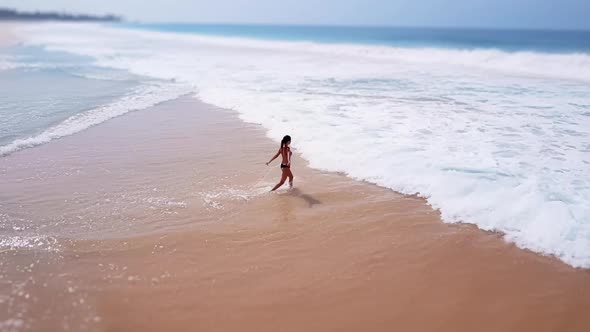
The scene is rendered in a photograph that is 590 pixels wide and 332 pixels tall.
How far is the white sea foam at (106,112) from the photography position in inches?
350

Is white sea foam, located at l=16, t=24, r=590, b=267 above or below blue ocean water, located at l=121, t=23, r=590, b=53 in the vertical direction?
below

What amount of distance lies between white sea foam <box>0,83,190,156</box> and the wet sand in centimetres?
160

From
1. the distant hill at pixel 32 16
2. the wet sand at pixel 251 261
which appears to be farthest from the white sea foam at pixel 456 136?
the distant hill at pixel 32 16

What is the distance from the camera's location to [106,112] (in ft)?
39.2

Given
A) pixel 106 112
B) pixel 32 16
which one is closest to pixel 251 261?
pixel 106 112

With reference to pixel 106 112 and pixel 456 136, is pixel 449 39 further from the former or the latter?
pixel 106 112

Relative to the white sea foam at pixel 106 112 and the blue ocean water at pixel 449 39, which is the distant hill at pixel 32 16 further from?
the white sea foam at pixel 106 112

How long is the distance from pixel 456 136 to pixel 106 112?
350 inches

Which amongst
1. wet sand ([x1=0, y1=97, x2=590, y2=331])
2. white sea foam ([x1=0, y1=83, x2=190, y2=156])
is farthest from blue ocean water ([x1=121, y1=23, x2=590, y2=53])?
wet sand ([x1=0, y1=97, x2=590, y2=331])

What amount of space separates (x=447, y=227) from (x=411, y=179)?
1521mm

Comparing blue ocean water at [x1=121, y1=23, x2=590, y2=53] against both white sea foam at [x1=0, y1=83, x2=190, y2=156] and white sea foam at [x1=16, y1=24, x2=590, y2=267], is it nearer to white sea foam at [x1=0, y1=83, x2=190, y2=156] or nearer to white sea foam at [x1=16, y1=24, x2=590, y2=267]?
white sea foam at [x1=16, y1=24, x2=590, y2=267]

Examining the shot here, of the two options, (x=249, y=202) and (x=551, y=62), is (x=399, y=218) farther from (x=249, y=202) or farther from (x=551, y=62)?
(x=551, y=62)

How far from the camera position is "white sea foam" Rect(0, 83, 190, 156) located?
350 inches

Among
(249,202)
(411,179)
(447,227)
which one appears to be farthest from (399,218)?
(249,202)
